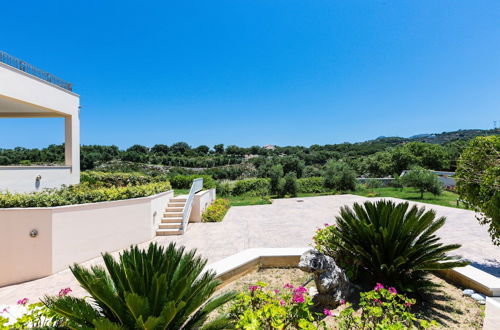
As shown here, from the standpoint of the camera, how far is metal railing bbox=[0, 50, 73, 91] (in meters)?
7.46

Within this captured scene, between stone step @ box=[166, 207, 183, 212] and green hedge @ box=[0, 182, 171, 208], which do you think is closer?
green hedge @ box=[0, 182, 171, 208]

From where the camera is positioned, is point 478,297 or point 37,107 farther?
point 37,107

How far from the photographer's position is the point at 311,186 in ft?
74.3

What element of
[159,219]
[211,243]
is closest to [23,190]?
[159,219]

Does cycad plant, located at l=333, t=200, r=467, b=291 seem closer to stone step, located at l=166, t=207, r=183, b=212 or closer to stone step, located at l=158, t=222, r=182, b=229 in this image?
stone step, located at l=158, t=222, r=182, b=229

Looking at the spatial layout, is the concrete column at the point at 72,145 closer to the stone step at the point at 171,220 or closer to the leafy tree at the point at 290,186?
the stone step at the point at 171,220

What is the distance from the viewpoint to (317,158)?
51.4 m

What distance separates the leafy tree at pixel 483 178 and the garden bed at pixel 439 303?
5.25 ft

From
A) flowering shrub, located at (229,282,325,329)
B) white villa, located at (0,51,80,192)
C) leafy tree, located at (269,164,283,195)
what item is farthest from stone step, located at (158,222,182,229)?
leafy tree, located at (269,164,283,195)

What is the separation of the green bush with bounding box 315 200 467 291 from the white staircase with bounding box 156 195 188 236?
6143 mm

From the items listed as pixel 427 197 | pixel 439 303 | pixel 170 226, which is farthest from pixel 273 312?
pixel 427 197

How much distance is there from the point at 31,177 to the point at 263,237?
786 cm

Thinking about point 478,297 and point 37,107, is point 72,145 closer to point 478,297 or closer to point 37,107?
point 37,107

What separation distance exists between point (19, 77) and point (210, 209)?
26.2 feet
